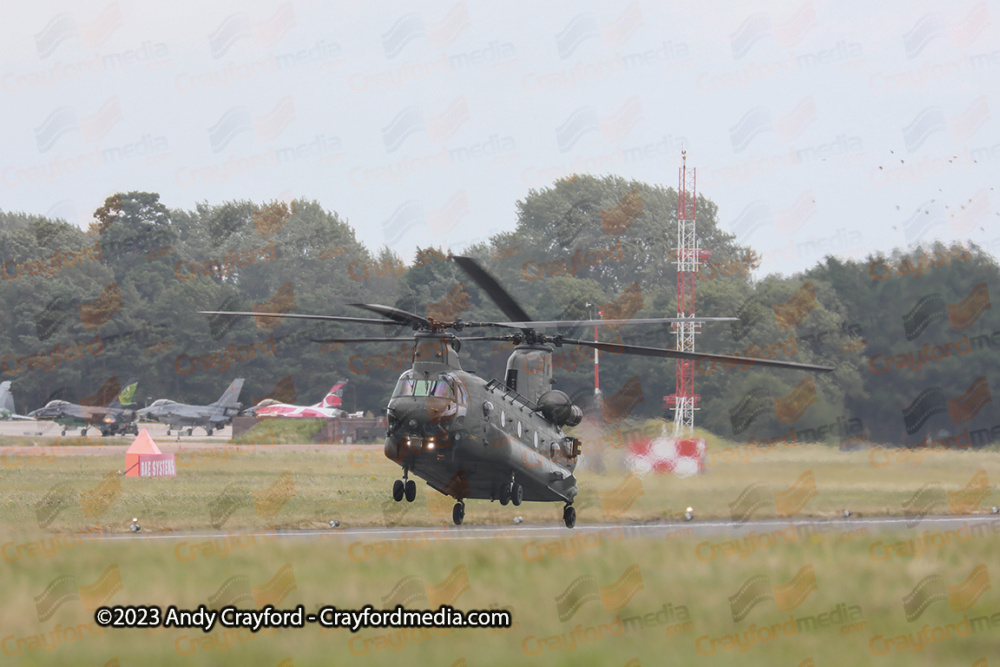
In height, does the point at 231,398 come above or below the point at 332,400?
above

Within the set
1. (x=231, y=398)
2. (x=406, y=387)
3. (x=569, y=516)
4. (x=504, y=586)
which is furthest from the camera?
(x=231, y=398)

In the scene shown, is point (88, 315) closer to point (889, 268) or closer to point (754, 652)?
point (889, 268)

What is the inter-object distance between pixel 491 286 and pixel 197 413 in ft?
174

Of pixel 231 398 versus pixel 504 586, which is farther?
pixel 231 398

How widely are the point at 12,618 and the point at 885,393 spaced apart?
159ft

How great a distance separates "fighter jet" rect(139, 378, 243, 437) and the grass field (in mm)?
38152

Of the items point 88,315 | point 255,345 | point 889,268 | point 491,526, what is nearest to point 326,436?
point 255,345

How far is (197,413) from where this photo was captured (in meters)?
72.9

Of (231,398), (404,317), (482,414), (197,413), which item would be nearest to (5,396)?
(197,413)

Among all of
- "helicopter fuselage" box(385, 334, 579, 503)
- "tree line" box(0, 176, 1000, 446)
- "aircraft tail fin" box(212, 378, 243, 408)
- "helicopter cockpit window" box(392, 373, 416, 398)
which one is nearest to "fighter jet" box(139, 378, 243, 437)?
"aircraft tail fin" box(212, 378, 243, 408)

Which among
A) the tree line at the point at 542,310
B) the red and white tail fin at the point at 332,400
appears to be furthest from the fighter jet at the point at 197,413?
the tree line at the point at 542,310

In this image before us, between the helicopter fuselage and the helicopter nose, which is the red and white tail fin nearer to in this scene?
the helicopter fuselage

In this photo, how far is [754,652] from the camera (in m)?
14.8

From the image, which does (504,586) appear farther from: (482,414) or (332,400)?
(332,400)
